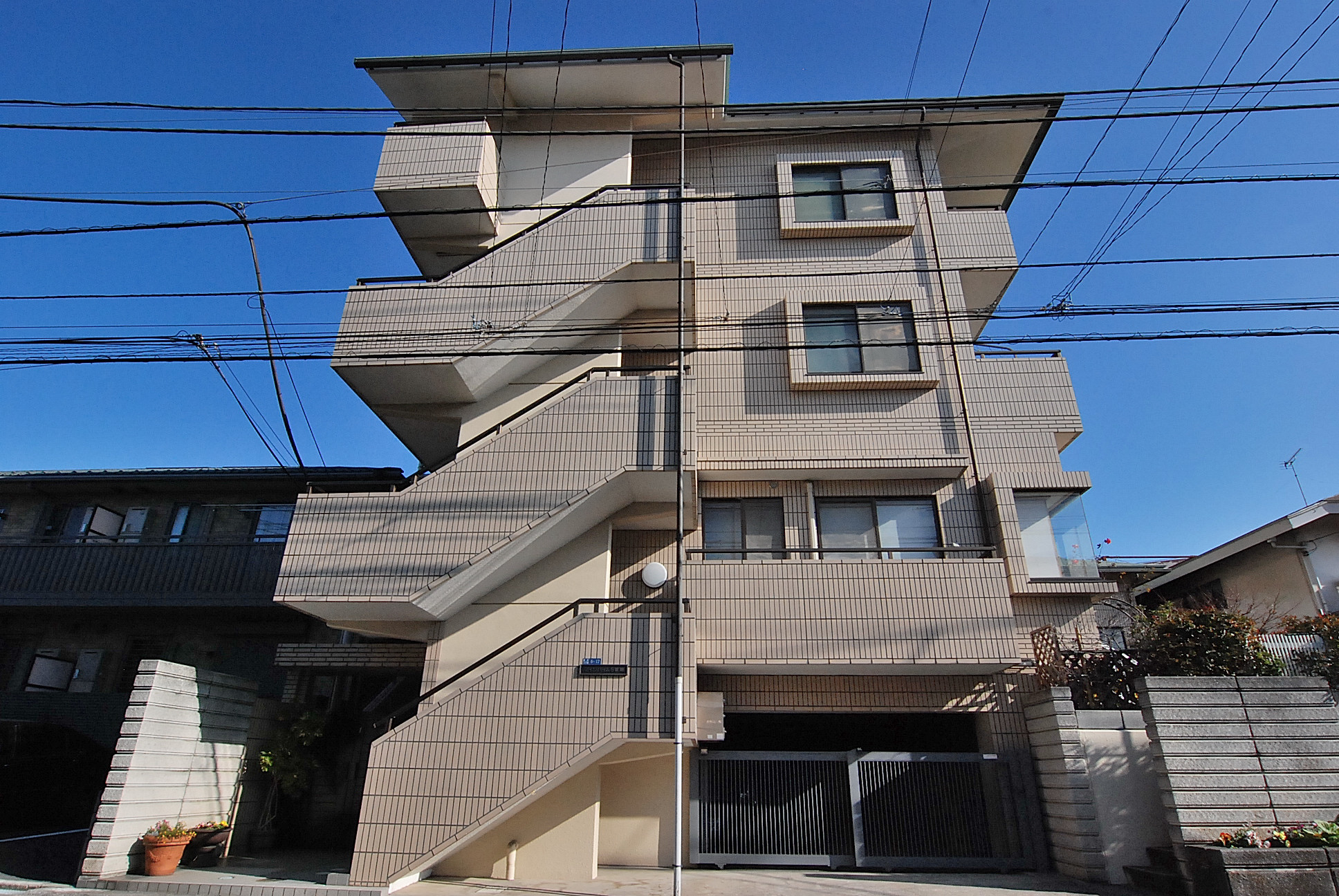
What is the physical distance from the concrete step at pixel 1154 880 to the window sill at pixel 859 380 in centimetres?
725

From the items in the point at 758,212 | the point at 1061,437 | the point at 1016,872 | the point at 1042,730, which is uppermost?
the point at 758,212

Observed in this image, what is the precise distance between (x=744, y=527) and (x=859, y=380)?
322 centimetres

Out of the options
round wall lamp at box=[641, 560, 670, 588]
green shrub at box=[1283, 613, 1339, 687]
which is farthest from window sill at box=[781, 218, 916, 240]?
green shrub at box=[1283, 613, 1339, 687]

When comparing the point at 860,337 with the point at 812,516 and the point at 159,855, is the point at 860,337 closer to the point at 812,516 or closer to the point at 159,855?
the point at 812,516

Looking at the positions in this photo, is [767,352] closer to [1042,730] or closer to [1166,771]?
[1042,730]

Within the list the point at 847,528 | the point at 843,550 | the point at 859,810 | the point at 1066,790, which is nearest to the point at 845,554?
the point at 843,550

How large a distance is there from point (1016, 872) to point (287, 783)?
11.0 m

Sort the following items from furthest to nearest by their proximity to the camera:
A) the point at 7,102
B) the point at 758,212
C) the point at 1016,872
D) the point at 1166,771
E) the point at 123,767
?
the point at 758,212 < the point at 1016,872 < the point at 123,767 < the point at 1166,771 < the point at 7,102

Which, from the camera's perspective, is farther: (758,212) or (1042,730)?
(758,212)

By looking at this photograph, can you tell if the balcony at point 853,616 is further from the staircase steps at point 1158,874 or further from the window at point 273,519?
the window at point 273,519

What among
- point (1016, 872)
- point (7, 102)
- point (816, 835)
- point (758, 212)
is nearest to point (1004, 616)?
point (1016, 872)

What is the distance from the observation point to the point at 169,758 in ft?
30.7

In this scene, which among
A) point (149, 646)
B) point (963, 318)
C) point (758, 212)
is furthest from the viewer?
point (149, 646)

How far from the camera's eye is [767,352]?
12.1 m
